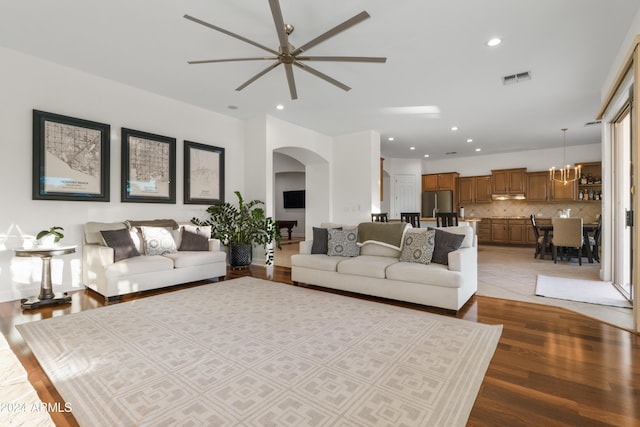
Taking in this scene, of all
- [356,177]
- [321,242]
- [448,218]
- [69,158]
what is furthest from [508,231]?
[69,158]

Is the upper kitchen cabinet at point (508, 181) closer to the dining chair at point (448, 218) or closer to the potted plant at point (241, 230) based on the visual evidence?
the dining chair at point (448, 218)

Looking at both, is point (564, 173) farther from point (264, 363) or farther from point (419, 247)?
point (264, 363)

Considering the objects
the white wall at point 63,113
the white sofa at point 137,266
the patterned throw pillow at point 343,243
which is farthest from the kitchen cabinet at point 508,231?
the white wall at point 63,113

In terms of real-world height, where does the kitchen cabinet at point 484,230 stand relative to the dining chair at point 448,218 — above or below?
below

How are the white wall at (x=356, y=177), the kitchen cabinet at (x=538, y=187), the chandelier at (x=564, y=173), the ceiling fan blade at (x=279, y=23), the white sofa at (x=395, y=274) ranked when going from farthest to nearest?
the kitchen cabinet at (x=538, y=187), the chandelier at (x=564, y=173), the white wall at (x=356, y=177), the white sofa at (x=395, y=274), the ceiling fan blade at (x=279, y=23)

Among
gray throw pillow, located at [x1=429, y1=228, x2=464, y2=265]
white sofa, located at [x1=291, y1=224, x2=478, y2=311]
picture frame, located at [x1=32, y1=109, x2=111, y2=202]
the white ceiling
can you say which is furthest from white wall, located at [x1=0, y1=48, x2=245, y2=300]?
gray throw pillow, located at [x1=429, y1=228, x2=464, y2=265]

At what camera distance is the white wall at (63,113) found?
11.7ft

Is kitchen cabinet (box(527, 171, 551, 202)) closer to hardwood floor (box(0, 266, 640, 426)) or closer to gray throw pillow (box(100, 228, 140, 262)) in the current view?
hardwood floor (box(0, 266, 640, 426))

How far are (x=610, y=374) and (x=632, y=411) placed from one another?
0.43 meters

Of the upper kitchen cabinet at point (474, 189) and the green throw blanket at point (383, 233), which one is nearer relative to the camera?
the green throw blanket at point (383, 233)

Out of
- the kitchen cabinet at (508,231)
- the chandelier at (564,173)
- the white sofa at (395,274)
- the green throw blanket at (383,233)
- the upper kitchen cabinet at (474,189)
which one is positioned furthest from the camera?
the upper kitchen cabinet at (474,189)

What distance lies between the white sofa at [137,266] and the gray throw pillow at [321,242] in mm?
1467

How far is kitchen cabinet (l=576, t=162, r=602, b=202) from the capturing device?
27.3 ft

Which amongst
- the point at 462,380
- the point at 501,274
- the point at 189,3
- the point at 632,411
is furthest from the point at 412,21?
the point at 501,274
